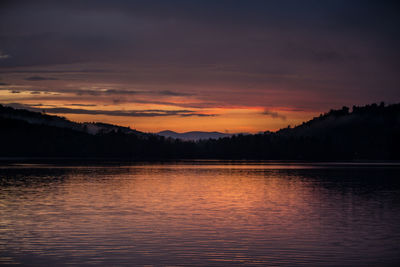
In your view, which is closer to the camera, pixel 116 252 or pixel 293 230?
pixel 116 252

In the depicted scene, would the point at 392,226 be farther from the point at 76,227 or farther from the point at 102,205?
the point at 102,205

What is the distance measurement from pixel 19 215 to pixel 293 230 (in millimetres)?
19498

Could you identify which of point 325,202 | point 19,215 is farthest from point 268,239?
point 325,202

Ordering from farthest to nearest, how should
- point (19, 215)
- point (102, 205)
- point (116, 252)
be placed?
1. point (102, 205)
2. point (19, 215)
3. point (116, 252)

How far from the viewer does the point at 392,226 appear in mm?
34000

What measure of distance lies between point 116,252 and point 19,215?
16.0 metres

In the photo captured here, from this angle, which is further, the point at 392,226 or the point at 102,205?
the point at 102,205

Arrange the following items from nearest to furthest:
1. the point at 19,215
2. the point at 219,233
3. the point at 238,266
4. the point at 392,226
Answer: the point at 238,266
the point at 219,233
the point at 392,226
the point at 19,215

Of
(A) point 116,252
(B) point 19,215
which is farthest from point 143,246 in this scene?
(B) point 19,215

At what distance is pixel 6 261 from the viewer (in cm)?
2258

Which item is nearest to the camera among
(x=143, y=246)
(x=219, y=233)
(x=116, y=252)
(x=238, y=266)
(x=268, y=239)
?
(x=238, y=266)

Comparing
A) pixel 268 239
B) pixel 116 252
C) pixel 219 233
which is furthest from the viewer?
pixel 219 233

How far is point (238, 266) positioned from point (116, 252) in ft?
20.4

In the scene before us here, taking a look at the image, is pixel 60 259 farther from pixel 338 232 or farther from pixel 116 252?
pixel 338 232
